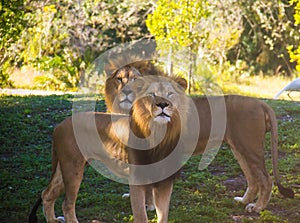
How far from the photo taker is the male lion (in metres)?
3.88

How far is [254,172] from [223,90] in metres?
9.73

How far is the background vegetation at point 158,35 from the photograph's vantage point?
1221 cm

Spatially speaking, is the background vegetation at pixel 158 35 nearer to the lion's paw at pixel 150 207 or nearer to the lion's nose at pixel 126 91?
the lion's nose at pixel 126 91

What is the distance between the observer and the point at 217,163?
655cm

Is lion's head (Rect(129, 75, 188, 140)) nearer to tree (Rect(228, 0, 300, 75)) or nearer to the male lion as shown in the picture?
the male lion

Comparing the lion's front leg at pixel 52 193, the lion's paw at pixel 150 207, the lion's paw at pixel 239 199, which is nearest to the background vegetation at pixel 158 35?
the lion's paw at pixel 239 199

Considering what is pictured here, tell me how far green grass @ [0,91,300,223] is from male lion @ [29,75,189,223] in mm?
588

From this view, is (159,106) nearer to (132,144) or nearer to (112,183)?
(132,144)

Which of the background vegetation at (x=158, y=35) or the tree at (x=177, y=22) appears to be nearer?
the tree at (x=177, y=22)

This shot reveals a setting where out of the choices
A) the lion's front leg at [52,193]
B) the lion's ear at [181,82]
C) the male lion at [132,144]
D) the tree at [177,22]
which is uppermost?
the tree at [177,22]

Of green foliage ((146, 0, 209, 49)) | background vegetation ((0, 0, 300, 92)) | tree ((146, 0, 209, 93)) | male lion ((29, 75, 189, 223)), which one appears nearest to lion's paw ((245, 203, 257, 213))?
male lion ((29, 75, 189, 223))

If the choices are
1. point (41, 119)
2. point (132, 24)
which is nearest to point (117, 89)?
point (41, 119)

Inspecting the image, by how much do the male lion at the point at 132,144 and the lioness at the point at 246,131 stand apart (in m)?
0.72

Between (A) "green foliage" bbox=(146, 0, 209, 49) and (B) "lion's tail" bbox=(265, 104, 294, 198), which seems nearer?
(B) "lion's tail" bbox=(265, 104, 294, 198)
